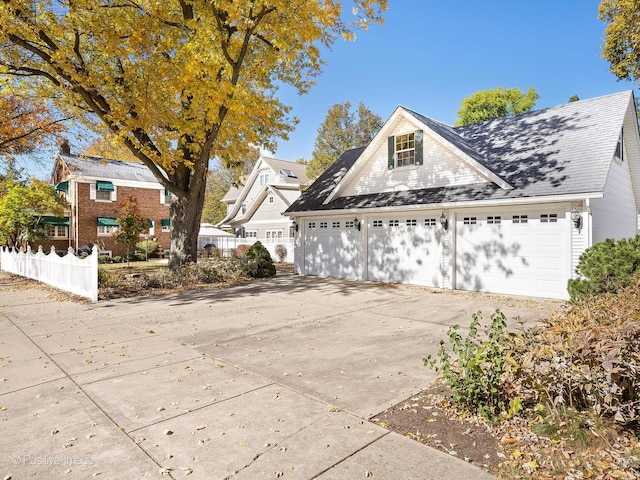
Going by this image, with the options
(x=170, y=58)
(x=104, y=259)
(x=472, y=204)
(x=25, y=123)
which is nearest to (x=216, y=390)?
(x=472, y=204)

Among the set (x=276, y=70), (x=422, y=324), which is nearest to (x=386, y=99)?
(x=276, y=70)

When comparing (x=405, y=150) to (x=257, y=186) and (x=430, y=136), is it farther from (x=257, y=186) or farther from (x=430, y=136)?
(x=257, y=186)

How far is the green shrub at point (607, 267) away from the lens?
25.4 feet

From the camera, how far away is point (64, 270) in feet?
38.9

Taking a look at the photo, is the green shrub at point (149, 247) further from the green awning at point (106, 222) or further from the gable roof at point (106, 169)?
the gable roof at point (106, 169)

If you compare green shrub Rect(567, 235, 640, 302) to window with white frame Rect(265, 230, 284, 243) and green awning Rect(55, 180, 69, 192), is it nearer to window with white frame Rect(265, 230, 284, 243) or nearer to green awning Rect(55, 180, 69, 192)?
window with white frame Rect(265, 230, 284, 243)

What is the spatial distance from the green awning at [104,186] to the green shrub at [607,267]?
2963 centimetres

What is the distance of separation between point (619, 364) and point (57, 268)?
48.0ft

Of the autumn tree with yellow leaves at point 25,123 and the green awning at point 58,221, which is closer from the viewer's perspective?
the autumn tree with yellow leaves at point 25,123

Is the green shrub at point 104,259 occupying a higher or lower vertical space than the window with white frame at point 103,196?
lower

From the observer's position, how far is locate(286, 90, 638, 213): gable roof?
33.2 ft

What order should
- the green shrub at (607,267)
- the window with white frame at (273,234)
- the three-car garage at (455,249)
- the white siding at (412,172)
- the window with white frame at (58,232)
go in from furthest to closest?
the window with white frame at (273,234), the window with white frame at (58,232), the white siding at (412,172), the three-car garage at (455,249), the green shrub at (607,267)

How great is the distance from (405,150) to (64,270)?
40.4ft

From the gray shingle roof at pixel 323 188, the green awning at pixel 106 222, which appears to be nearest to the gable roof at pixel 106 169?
the green awning at pixel 106 222
